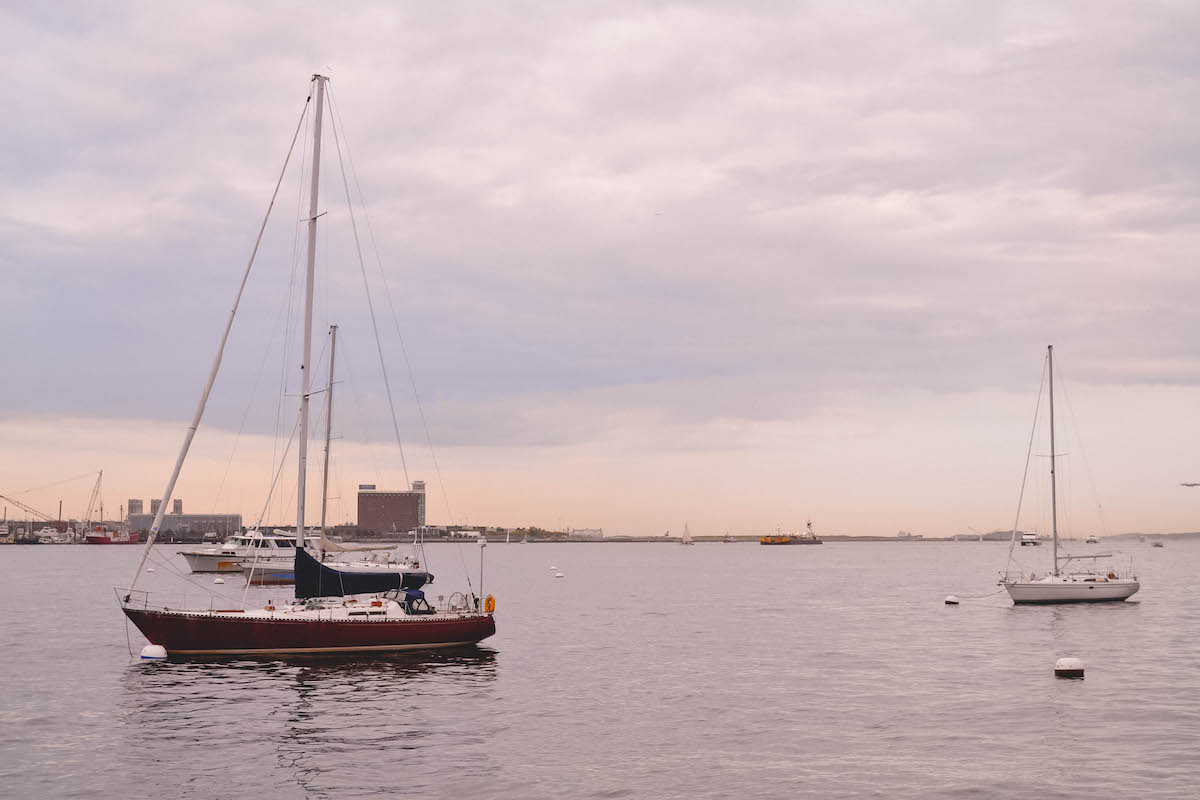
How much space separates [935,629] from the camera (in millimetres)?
68125

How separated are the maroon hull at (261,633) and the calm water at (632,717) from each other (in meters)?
1.01

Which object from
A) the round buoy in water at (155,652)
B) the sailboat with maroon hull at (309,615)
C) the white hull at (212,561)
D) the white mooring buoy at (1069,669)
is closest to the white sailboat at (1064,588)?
the white mooring buoy at (1069,669)

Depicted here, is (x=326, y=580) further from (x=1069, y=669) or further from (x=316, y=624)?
(x=1069, y=669)

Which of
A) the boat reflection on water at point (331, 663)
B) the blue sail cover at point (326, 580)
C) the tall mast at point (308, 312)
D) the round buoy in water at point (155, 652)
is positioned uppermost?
the tall mast at point (308, 312)

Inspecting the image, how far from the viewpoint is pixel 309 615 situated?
156 ft

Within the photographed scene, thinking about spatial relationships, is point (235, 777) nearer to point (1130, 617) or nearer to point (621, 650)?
point (621, 650)

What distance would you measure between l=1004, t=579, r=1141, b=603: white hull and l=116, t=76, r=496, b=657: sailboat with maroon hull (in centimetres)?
4900

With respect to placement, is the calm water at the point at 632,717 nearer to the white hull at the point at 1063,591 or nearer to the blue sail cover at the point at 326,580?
the blue sail cover at the point at 326,580

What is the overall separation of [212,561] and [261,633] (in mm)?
101222

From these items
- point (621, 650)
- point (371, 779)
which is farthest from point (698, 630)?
point (371, 779)

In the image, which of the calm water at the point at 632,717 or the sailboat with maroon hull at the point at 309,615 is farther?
the sailboat with maroon hull at the point at 309,615

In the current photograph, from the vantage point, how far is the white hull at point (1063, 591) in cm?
8169

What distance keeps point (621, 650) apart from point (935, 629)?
23.7 meters

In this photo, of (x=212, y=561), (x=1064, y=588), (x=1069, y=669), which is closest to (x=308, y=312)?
(x=1069, y=669)
